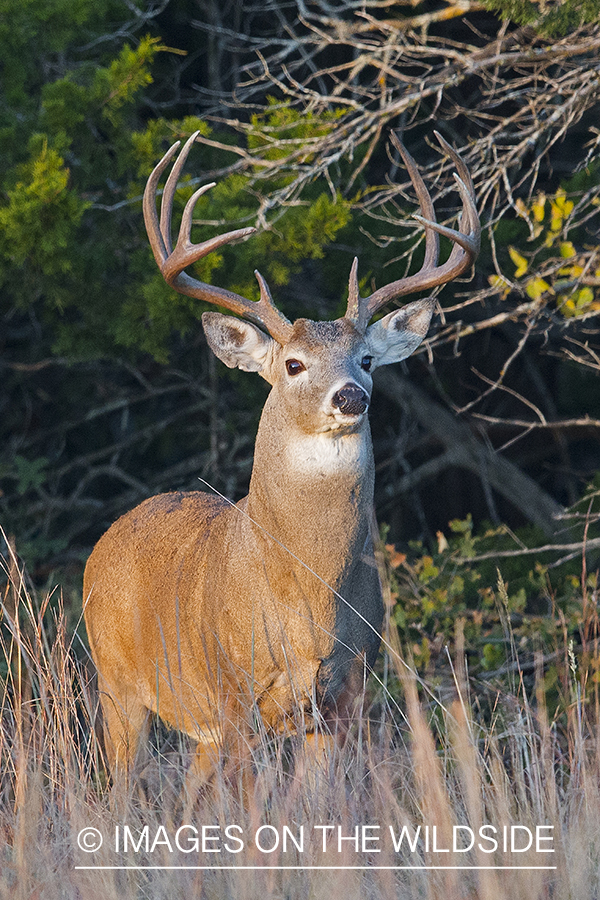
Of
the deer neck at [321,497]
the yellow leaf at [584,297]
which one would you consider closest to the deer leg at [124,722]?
the deer neck at [321,497]

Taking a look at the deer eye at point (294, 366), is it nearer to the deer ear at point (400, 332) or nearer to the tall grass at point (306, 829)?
the deer ear at point (400, 332)

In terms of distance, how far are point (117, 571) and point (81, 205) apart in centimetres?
178

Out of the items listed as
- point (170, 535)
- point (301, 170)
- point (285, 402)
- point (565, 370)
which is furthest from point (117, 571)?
point (565, 370)

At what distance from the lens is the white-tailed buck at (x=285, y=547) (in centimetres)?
395

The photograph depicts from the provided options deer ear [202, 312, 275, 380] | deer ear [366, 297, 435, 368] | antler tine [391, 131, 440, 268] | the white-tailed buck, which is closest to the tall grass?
the white-tailed buck

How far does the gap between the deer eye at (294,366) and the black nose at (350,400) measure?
33 centimetres

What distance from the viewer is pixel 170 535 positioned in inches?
193

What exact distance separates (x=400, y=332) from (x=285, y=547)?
1.13 metres

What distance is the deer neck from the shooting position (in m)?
3.96

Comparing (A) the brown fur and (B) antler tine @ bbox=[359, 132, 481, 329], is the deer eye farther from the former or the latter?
(B) antler tine @ bbox=[359, 132, 481, 329]

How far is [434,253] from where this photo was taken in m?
4.59

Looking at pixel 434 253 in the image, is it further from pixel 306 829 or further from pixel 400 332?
pixel 306 829

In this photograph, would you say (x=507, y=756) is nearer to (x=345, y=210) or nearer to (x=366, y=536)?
(x=366, y=536)

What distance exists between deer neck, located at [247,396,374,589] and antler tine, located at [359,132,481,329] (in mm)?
619
